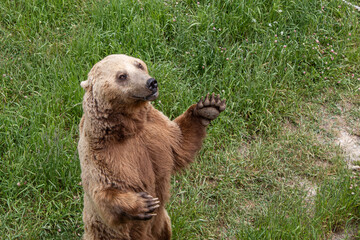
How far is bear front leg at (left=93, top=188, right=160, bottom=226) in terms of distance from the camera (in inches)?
138

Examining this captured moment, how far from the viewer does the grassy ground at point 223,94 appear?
4.81 meters

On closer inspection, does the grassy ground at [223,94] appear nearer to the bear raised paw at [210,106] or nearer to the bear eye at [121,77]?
the bear raised paw at [210,106]

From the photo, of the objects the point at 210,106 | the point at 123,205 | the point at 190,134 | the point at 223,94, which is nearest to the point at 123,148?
the point at 123,205

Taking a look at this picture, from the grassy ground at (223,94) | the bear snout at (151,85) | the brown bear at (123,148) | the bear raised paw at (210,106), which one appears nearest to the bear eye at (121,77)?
the brown bear at (123,148)

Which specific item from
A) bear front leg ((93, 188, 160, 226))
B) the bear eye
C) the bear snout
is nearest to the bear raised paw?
the bear snout

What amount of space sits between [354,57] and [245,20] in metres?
1.50

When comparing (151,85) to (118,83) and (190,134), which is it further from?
(190,134)

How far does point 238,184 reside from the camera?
209 inches

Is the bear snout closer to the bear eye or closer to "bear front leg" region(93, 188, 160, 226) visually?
the bear eye

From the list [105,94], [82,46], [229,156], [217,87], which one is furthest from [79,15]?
[105,94]

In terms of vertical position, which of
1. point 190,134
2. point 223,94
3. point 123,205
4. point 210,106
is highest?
point 210,106

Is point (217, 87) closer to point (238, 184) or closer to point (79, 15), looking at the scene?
point (238, 184)

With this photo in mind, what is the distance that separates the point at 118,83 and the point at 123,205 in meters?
0.86

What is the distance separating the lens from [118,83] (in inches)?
140
